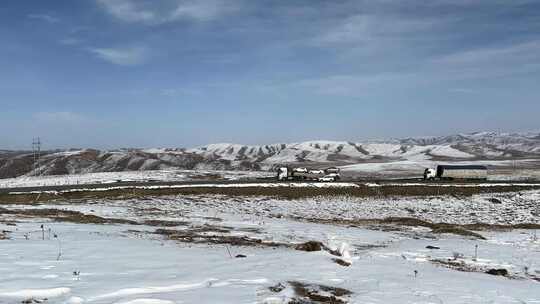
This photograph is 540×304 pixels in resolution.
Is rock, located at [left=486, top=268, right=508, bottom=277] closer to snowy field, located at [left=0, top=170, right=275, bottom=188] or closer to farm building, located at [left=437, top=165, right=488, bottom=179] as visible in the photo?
snowy field, located at [left=0, top=170, right=275, bottom=188]

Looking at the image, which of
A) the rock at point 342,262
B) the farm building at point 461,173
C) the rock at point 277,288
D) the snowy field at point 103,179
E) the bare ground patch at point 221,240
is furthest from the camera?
the farm building at point 461,173

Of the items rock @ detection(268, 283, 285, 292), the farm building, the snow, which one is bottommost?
rock @ detection(268, 283, 285, 292)

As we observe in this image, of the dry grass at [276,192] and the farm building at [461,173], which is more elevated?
the farm building at [461,173]

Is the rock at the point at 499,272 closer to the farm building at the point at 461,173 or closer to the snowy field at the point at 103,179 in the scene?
the snowy field at the point at 103,179

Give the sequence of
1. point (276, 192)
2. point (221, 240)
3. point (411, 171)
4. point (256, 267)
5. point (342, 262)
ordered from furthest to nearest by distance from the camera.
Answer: point (411, 171) < point (276, 192) < point (221, 240) < point (342, 262) < point (256, 267)

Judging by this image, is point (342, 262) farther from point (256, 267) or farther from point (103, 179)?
point (103, 179)

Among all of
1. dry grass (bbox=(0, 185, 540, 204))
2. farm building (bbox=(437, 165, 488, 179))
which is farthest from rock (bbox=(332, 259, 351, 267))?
farm building (bbox=(437, 165, 488, 179))

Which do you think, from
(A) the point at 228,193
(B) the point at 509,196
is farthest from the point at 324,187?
(B) the point at 509,196

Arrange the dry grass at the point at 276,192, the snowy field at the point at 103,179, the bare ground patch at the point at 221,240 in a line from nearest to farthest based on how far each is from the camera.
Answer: the bare ground patch at the point at 221,240 → the dry grass at the point at 276,192 → the snowy field at the point at 103,179

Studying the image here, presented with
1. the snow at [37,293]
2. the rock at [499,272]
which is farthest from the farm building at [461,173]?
the snow at [37,293]

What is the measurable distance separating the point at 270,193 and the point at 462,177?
Result: 36581mm

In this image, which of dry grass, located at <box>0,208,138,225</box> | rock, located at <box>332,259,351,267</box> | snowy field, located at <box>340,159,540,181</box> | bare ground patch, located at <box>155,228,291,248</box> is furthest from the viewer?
Answer: snowy field, located at <box>340,159,540,181</box>

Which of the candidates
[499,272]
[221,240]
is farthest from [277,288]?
[221,240]

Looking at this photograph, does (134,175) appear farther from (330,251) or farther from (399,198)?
(330,251)
